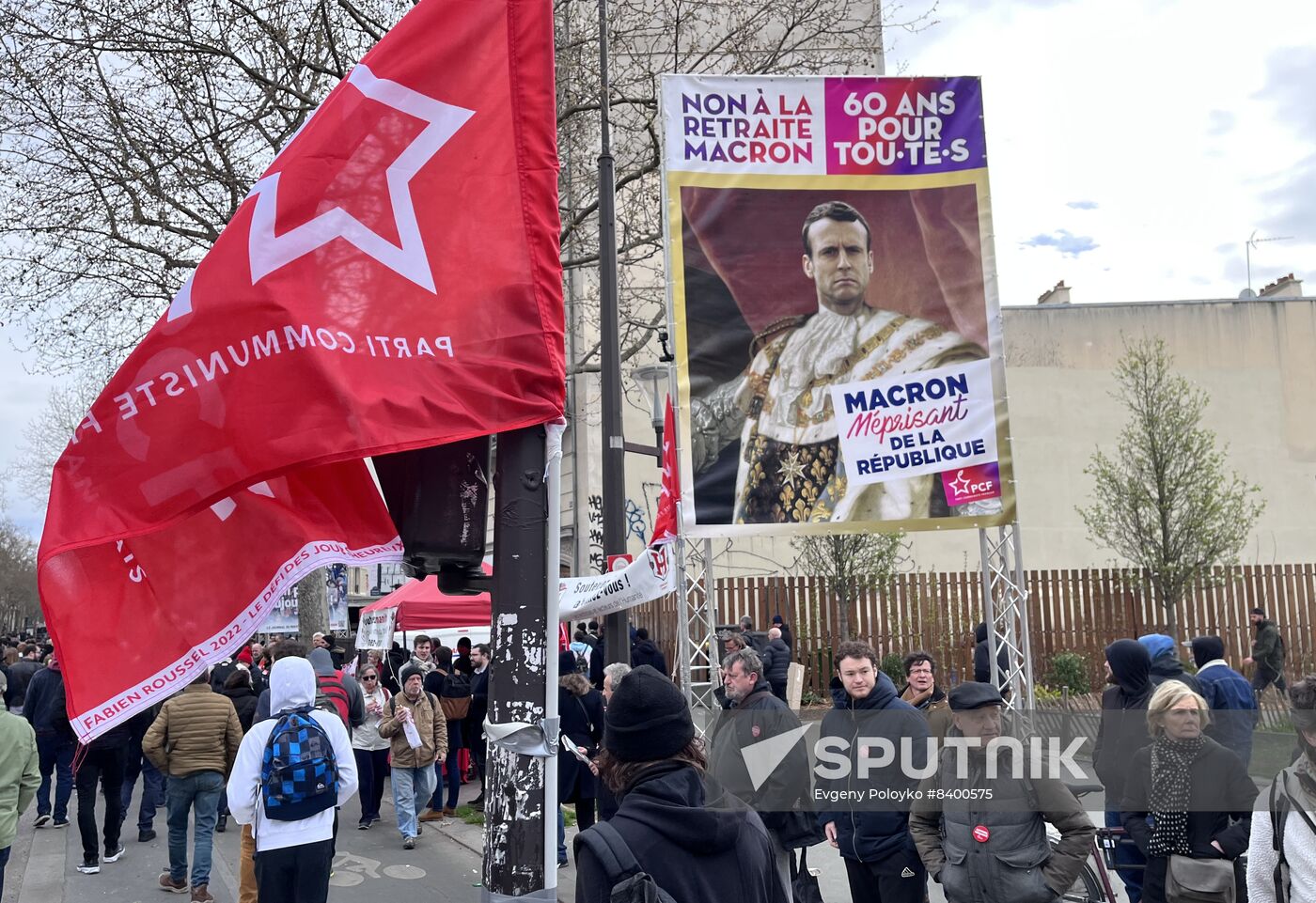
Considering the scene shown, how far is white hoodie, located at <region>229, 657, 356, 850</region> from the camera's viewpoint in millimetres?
6465

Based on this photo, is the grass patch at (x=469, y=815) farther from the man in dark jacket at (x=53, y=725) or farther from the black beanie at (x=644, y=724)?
the black beanie at (x=644, y=724)

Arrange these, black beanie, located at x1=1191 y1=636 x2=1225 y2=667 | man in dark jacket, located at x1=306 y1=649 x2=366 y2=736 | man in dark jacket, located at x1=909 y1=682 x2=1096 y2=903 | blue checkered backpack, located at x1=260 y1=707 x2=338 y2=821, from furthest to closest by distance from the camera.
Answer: man in dark jacket, located at x1=306 y1=649 x2=366 y2=736
black beanie, located at x1=1191 y1=636 x2=1225 y2=667
blue checkered backpack, located at x1=260 y1=707 x2=338 y2=821
man in dark jacket, located at x1=909 y1=682 x2=1096 y2=903

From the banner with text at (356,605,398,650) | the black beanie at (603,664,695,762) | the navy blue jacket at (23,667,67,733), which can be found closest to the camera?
the black beanie at (603,664,695,762)

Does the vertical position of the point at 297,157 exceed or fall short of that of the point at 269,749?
it exceeds it

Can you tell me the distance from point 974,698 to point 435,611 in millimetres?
14887

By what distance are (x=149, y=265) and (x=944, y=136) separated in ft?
47.8

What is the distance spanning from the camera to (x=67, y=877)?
34.0ft

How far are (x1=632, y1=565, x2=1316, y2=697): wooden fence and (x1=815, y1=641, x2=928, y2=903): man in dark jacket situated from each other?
43.3 feet

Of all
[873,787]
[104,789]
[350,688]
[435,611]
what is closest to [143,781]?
[104,789]

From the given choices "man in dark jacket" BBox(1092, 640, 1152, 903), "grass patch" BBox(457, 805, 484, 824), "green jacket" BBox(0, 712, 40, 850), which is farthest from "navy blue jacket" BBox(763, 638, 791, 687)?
"green jacket" BBox(0, 712, 40, 850)

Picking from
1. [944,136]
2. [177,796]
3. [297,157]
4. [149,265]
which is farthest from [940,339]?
[149,265]

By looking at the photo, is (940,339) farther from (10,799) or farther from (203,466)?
(10,799)

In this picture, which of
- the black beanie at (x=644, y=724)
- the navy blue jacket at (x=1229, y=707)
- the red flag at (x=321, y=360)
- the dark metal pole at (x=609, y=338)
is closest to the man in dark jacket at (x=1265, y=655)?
the dark metal pole at (x=609, y=338)

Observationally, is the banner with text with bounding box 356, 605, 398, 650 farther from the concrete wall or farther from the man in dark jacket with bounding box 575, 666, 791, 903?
the man in dark jacket with bounding box 575, 666, 791, 903
